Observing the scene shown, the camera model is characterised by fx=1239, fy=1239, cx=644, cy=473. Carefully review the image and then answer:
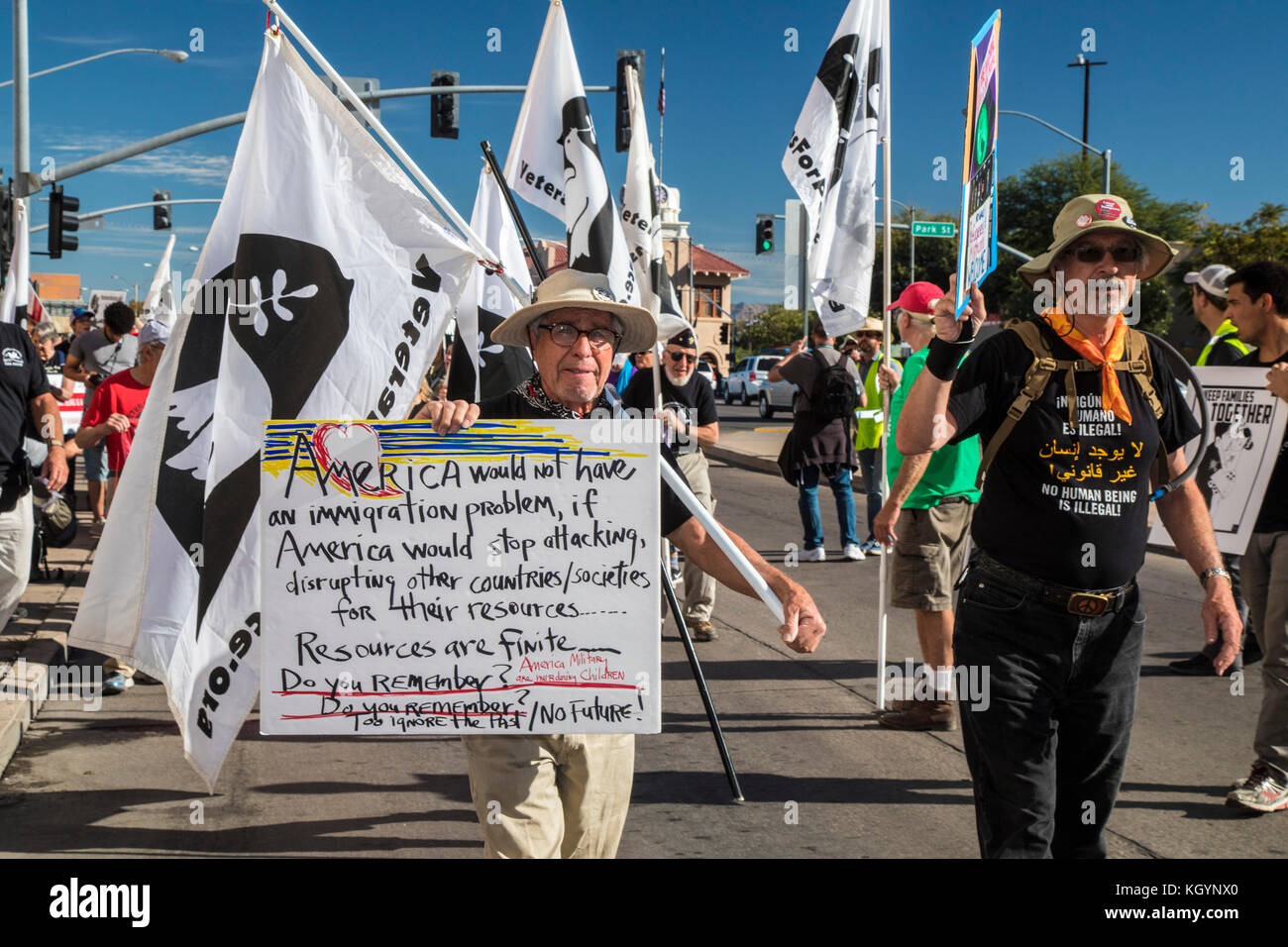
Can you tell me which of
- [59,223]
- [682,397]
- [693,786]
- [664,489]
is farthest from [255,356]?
[59,223]

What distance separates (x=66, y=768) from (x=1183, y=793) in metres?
4.83

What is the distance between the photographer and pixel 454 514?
3047mm

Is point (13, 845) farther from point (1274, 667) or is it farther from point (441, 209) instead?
point (1274, 667)

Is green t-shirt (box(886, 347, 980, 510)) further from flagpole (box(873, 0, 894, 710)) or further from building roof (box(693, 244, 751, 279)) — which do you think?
building roof (box(693, 244, 751, 279))

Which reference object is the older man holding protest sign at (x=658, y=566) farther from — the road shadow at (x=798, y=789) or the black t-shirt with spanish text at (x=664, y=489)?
the road shadow at (x=798, y=789)

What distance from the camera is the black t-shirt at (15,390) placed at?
5.77 metres

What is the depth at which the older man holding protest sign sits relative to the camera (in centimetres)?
303

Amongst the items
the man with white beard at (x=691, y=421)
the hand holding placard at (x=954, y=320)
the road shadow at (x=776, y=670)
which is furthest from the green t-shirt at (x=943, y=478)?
the hand holding placard at (x=954, y=320)

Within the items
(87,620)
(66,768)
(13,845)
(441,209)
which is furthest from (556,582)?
(66,768)

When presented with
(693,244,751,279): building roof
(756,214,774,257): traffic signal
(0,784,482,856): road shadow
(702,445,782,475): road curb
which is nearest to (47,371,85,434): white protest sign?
(702,445,782,475): road curb

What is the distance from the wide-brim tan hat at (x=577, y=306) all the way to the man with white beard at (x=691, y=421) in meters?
4.09

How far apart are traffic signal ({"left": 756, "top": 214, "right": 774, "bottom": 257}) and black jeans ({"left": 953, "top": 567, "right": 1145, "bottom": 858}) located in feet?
93.8

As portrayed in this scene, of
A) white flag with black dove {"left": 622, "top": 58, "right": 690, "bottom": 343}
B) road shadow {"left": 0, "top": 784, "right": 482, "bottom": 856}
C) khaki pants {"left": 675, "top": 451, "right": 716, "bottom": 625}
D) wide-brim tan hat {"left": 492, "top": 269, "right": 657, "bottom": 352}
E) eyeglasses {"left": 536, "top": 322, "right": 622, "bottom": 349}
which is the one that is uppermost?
white flag with black dove {"left": 622, "top": 58, "right": 690, "bottom": 343}

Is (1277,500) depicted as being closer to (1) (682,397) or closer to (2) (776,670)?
(2) (776,670)
